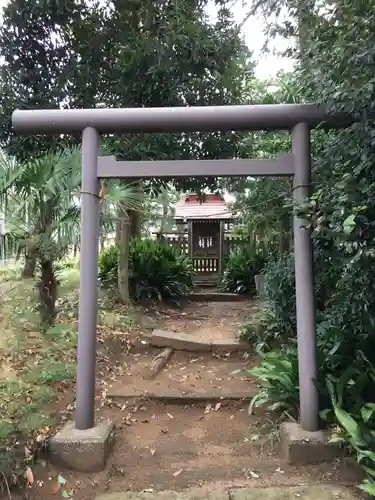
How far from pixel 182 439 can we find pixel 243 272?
7096 mm

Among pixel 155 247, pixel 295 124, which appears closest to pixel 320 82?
pixel 295 124

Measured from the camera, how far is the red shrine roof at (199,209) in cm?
1345

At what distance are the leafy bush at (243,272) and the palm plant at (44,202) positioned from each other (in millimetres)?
6072

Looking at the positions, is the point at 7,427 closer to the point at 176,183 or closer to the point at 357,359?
the point at 357,359

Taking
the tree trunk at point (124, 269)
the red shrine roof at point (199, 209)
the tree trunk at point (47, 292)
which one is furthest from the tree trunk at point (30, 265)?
the red shrine roof at point (199, 209)

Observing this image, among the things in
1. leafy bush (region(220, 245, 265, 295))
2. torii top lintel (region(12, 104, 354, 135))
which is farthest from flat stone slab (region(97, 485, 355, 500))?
leafy bush (region(220, 245, 265, 295))

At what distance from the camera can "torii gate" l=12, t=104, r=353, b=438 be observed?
334 cm

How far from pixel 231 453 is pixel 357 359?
3.92 ft

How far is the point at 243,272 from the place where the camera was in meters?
10.5

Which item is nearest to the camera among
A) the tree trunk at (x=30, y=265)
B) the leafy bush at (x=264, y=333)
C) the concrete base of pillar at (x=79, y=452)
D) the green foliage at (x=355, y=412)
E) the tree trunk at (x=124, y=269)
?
the green foliage at (x=355, y=412)

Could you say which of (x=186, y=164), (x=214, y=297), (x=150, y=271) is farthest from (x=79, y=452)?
(x=214, y=297)

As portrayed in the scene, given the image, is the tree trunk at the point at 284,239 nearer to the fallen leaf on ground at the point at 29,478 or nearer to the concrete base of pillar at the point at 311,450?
the concrete base of pillar at the point at 311,450

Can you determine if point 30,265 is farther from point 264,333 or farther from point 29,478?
point 264,333

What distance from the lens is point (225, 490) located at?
2799mm
